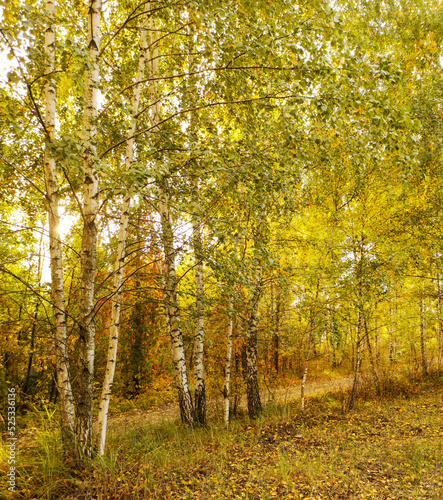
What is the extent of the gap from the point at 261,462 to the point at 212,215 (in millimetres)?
4118

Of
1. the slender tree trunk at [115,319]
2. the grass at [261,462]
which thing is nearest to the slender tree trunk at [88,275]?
the slender tree trunk at [115,319]

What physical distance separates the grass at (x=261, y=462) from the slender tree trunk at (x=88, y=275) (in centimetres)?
46

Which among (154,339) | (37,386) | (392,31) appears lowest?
(37,386)

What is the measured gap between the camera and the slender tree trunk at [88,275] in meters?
3.60

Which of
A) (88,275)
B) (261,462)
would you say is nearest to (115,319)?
(88,275)

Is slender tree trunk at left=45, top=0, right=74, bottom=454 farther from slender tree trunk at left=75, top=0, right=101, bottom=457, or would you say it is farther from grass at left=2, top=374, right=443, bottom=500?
grass at left=2, top=374, right=443, bottom=500

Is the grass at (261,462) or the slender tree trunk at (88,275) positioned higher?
the slender tree trunk at (88,275)

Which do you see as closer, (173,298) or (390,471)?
(390,471)

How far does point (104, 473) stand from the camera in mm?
3498

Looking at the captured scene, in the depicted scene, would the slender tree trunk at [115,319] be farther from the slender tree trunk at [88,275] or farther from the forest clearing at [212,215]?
the slender tree trunk at [88,275]

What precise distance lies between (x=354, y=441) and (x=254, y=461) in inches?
91.8

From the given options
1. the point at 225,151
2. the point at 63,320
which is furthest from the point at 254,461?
the point at 225,151

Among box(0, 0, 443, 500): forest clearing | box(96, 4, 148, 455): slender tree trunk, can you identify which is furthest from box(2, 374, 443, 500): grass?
box(96, 4, 148, 455): slender tree trunk

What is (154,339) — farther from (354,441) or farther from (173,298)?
(354,441)
